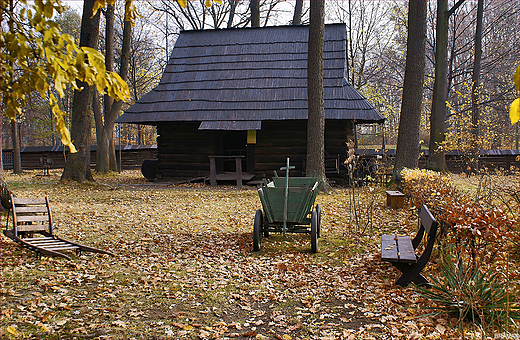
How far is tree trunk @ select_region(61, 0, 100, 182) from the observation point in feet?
44.1

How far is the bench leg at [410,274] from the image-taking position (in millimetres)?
4527

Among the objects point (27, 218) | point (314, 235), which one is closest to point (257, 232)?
point (314, 235)

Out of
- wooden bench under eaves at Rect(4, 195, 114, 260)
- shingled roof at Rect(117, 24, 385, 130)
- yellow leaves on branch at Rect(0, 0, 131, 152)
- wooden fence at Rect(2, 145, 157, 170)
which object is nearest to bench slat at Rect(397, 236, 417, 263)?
yellow leaves on branch at Rect(0, 0, 131, 152)

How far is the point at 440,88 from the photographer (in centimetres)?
1770

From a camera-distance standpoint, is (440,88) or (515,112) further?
(440,88)

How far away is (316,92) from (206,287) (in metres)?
9.13

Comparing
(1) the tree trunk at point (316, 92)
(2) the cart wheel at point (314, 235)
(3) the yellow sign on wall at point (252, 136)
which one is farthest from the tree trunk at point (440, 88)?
(2) the cart wheel at point (314, 235)

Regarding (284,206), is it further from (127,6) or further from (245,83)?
(245,83)

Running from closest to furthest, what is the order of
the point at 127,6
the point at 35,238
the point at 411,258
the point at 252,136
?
the point at 127,6 → the point at 411,258 → the point at 35,238 → the point at 252,136

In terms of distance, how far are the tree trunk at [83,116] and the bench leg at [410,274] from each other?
11.9m

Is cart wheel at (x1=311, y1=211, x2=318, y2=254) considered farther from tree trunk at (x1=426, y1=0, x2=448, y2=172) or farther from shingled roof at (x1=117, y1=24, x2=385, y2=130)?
tree trunk at (x1=426, y1=0, x2=448, y2=172)

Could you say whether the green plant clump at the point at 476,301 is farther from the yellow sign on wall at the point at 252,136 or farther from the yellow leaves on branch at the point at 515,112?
the yellow sign on wall at the point at 252,136

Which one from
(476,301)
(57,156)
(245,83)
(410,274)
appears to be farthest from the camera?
(57,156)

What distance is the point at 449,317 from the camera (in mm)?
3801
